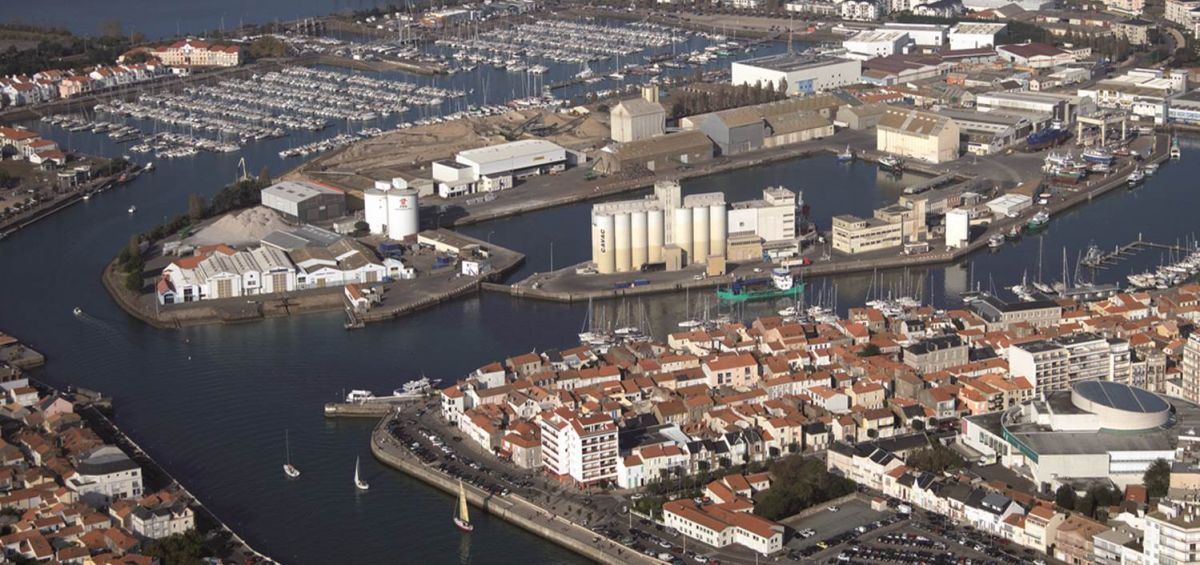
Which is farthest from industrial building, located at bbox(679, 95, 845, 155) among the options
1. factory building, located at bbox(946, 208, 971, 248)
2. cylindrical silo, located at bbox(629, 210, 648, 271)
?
cylindrical silo, located at bbox(629, 210, 648, 271)

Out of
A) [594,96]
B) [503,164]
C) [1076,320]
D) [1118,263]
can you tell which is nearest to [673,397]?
[1076,320]

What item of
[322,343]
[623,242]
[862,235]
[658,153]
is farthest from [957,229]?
[322,343]

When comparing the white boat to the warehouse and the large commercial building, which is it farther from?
the warehouse

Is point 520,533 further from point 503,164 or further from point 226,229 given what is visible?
point 503,164

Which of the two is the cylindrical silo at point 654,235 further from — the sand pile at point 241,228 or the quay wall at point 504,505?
the quay wall at point 504,505

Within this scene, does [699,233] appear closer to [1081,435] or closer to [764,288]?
[764,288]

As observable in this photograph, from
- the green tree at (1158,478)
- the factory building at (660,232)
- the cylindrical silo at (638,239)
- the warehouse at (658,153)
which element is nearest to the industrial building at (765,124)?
the warehouse at (658,153)
